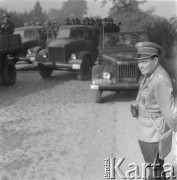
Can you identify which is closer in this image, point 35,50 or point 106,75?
point 106,75

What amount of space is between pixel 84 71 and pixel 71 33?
161 centimetres

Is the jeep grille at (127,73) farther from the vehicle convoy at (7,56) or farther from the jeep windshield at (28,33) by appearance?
the jeep windshield at (28,33)

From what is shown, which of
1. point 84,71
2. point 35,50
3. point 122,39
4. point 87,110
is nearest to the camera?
point 87,110

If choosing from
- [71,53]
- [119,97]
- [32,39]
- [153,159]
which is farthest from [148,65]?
[32,39]

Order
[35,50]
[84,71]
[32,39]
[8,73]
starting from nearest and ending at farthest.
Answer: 1. [8,73]
2. [84,71]
3. [35,50]
4. [32,39]

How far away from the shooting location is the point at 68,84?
1041 centimetres

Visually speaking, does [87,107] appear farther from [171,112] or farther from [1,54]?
[171,112]

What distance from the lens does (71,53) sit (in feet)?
36.9

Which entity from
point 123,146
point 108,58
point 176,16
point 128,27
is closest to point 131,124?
point 123,146

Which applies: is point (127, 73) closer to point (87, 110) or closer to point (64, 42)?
point (87, 110)

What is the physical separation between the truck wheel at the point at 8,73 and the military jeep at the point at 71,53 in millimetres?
1163

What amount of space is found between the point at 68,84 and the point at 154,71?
787 centimetres

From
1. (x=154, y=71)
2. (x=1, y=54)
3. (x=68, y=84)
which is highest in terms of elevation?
(x=154, y=71)

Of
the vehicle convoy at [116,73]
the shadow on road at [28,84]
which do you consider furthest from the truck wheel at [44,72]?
the vehicle convoy at [116,73]
